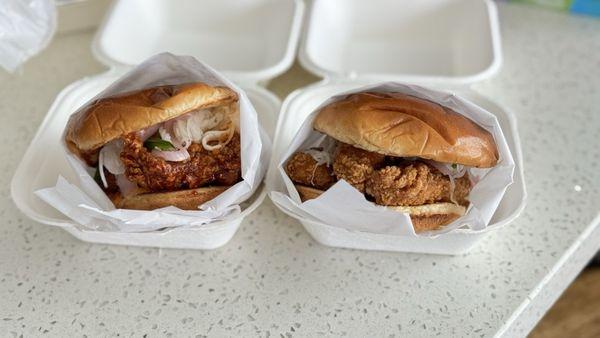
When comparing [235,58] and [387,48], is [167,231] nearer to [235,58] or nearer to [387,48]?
[235,58]

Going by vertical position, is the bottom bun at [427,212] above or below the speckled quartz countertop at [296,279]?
above

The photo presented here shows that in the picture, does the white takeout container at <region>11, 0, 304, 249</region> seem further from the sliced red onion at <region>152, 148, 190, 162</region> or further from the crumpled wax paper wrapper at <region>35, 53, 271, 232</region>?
the sliced red onion at <region>152, 148, 190, 162</region>

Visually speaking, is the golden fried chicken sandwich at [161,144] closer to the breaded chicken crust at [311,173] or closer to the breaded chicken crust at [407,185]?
the breaded chicken crust at [311,173]

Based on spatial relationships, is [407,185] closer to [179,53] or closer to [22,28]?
[179,53]

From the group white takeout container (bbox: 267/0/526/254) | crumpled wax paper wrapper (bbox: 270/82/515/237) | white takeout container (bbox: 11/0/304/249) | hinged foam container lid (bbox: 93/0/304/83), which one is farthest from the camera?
hinged foam container lid (bbox: 93/0/304/83)

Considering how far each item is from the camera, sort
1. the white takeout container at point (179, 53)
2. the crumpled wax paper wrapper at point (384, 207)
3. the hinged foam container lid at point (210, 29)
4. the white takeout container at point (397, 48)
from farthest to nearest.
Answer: the hinged foam container lid at point (210, 29)
the white takeout container at point (397, 48)
the white takeout container at point (179, 53)
the crumpled wax paper wrapper at point (384, 207)

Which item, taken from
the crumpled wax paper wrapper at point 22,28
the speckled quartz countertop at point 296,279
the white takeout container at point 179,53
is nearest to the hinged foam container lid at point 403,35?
the white takeout container at point 179,53

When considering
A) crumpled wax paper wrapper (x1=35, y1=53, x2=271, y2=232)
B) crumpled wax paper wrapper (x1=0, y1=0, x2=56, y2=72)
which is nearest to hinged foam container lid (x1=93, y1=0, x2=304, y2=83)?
crumpled wax paper wrapper (x1=0, y1=0, x2=56, y2=72)

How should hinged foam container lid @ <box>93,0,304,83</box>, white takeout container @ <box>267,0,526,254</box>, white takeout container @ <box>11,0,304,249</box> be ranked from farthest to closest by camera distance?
hinged foam container lid @ <box>93,0,304,83</box> → white takeout container @ <box>267,0,526,254</box> → white takeout container @ <box>11,0,304,249</box>
